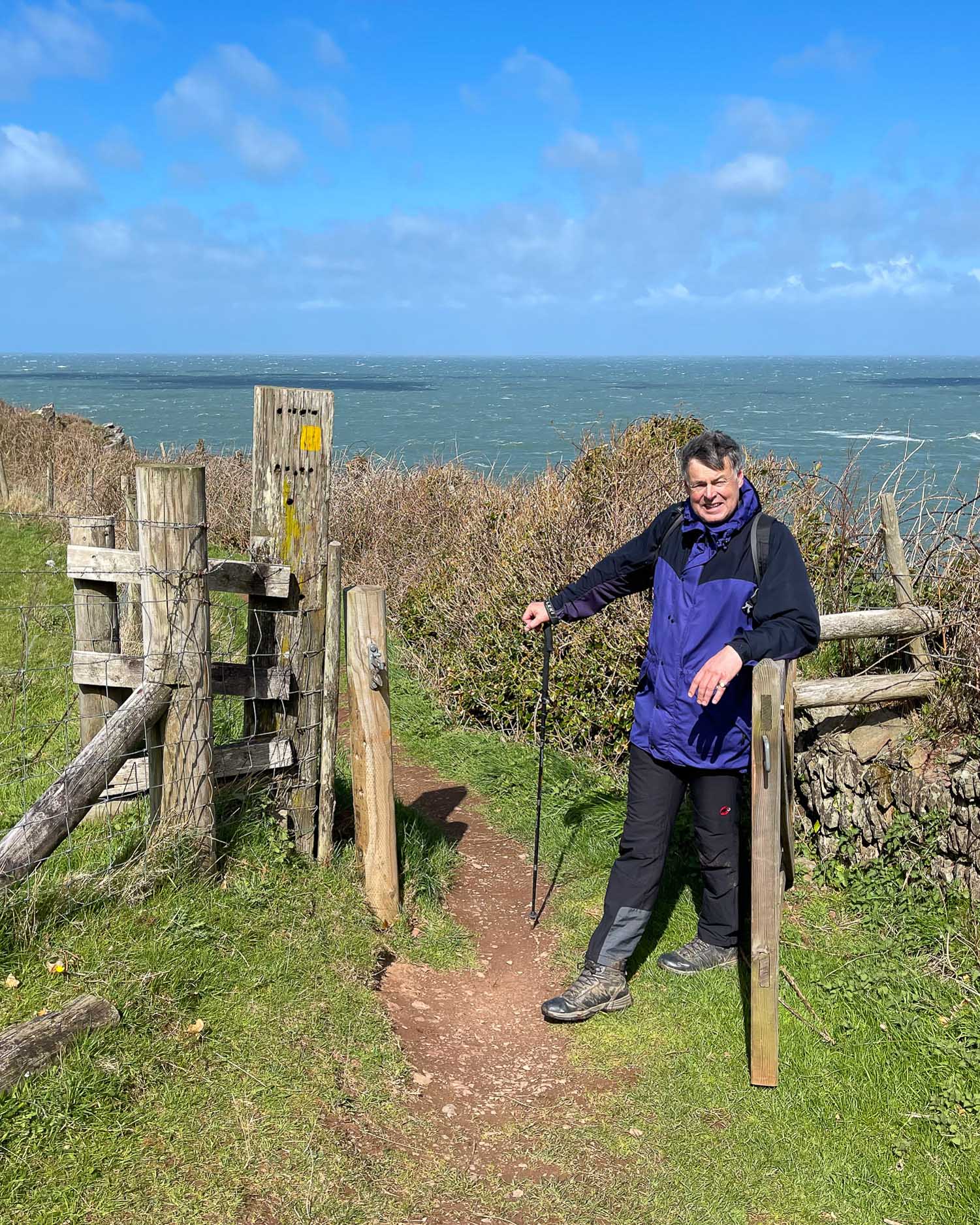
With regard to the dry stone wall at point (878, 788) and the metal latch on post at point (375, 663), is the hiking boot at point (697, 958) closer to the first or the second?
the dry stone wall at point (878, 788)

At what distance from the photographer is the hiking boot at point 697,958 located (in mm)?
5180

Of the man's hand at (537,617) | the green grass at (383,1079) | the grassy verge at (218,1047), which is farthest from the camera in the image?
the man's hand at (537,617)

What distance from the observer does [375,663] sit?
5.22m

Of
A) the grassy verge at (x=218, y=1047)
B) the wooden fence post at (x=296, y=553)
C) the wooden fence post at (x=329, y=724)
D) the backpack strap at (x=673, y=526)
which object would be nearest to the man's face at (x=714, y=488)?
the backpack strap at (x=673, y=526)

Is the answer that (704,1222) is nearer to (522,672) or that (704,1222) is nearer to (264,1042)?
(264,1042)

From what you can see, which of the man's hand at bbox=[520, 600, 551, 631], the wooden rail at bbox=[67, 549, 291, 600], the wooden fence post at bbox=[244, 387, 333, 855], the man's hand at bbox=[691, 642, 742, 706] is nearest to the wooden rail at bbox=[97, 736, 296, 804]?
the wooden fence post at bbox=[244, 387, 333, 855]

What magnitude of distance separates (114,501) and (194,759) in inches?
640

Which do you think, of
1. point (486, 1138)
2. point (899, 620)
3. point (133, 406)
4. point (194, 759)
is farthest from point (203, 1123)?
point (133, 406)

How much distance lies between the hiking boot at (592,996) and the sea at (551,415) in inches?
160

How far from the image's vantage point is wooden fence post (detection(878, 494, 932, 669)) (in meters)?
6.76

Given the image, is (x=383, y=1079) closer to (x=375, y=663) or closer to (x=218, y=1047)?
(x=218, y=1047)

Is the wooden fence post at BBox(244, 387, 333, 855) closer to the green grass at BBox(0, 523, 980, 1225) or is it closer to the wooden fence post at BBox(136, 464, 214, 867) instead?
the green grass at BBox(0, 523, 980, 1225)

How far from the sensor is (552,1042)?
189 inches

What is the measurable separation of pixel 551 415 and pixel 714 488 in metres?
79.3
